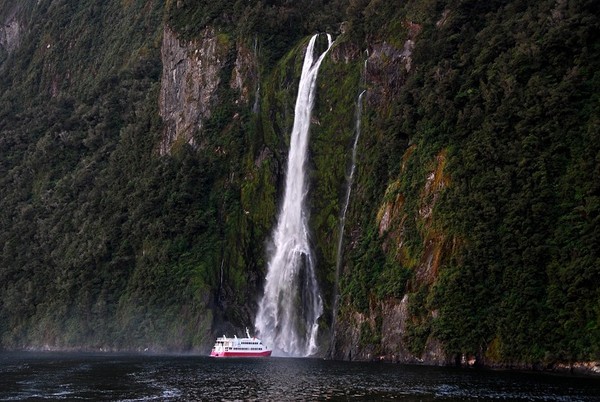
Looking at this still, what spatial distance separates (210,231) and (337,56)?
2071 cm

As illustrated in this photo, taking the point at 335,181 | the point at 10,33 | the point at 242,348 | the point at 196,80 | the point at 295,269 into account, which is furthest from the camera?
the point at 10,33

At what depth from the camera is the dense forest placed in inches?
Result: 2488

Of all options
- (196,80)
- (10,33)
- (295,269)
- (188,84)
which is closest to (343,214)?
(295,269)

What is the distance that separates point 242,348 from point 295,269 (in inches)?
324

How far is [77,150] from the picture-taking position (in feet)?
411

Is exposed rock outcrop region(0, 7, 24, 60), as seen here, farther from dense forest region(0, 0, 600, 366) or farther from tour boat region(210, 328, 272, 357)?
tour boat region(210, 328, 272, 357)

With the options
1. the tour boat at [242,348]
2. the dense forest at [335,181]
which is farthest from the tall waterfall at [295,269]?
the tour boat at [242,348]

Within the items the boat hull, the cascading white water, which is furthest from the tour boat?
the cascading white water

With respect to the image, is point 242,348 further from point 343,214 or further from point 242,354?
point 343,214

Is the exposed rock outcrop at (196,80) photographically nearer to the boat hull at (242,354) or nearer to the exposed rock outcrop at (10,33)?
the boat hull at (242,354)

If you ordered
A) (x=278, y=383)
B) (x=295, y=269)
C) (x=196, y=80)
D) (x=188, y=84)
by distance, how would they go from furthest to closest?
1. (x=188, y=84)
2. (x=196, y=80)
3. (x=295, y=269)
4. (x=278, y=383)

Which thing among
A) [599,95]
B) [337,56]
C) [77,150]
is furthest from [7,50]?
[599,95]

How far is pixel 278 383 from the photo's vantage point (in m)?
56.5

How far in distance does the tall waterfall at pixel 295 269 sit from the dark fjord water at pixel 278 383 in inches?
348
